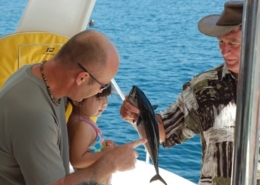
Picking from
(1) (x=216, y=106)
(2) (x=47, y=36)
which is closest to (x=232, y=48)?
(1) (x=216, y=106)

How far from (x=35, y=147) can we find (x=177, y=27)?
17.1 meters

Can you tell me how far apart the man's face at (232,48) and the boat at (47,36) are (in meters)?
1.21

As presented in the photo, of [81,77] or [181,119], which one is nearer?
[81,77]

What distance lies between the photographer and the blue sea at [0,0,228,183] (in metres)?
8.70

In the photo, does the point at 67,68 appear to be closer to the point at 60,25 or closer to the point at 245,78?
the point at 245,78

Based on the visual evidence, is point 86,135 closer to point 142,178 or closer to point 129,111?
point 129,111

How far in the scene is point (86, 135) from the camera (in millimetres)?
2166

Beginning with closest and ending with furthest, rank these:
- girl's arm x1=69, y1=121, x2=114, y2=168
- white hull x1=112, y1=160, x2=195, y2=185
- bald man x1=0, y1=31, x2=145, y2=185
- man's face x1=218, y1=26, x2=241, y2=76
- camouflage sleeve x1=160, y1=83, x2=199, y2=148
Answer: bald man x1=0, y1=31, x2=145, y2=185, man's face x1=218, y1=26, x2=241, y2=76, camouflage sleeve x1=160, y1=83, x2=199, y2=148, girl's arm x1=69, y1=121, x2=114, y2=168, white hull x1=112, y1=160, x2=195, y2=185

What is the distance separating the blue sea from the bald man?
4.87m

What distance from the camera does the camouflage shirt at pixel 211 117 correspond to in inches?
72.1

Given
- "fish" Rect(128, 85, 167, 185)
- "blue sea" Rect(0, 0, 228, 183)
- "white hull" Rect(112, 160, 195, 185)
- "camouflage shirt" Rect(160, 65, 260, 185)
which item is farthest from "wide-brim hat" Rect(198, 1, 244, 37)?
"blue sea" Rect(0, 0, 228, 183)

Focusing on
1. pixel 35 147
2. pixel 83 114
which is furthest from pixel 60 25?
pixel 35 147

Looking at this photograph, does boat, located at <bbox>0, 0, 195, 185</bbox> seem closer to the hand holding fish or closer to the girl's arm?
the girl's arm

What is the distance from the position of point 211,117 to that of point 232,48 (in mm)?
255
